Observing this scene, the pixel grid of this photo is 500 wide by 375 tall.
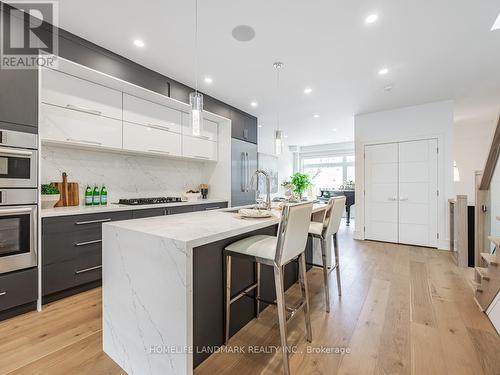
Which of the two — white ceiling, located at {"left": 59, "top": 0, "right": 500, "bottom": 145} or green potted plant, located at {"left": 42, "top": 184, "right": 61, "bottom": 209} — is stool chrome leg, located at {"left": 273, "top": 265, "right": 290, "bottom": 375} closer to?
white ceiling, located at {"left": 59, "top": 0, "right": 500, "bottom": 145}

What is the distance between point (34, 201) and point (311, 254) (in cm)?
289

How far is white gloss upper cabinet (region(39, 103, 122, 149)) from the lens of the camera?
2262mm

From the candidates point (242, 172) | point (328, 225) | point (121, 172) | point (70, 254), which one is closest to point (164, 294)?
point (328, 225)

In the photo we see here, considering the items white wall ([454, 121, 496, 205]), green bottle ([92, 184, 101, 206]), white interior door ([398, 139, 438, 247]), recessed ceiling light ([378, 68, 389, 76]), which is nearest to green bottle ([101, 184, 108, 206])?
green bottle ([92, 184, 101, 206])

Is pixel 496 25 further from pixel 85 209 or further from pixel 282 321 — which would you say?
pixel 85 209

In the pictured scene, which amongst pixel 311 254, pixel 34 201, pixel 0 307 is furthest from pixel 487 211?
pixel 0 307

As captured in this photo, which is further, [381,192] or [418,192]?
[381,192]

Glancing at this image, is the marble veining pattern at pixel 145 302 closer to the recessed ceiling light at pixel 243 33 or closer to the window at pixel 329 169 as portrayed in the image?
the recessed ceiling light at pixel 243 33

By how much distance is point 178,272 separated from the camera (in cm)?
110

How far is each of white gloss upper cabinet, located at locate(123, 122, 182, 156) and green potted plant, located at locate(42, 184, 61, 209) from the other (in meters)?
0.83

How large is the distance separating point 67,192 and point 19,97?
1.07m

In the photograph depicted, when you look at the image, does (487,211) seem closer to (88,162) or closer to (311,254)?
(311,254)

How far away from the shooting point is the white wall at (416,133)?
4.04 metres

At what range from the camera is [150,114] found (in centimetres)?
315
